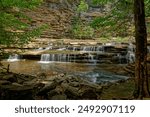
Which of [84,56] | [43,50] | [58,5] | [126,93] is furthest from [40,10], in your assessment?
[126,93]

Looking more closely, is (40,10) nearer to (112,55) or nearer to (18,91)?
(112,55)

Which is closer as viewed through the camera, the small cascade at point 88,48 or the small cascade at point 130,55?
the small cascade at point 130,55

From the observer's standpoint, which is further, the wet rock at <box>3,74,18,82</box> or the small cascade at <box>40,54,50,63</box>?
the small cascade at <box>40,54,50,63</box>

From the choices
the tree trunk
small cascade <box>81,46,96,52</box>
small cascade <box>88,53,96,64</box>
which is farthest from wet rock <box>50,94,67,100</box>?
small cascade <box>81,46,96,52</box>

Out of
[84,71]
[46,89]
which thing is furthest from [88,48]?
[46,89]

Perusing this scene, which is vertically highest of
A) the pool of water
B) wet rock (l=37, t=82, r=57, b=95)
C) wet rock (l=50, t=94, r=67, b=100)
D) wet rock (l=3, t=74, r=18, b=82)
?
wet rock (l=3, t=74, r=18, b=82)

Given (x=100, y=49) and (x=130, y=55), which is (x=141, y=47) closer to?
(x=130, y=55)

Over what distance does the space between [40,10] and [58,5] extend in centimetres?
564

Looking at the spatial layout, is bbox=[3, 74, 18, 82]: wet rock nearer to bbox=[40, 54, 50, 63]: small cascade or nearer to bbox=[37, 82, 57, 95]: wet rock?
bbox=[37, 82, 57, 95]: wet rock

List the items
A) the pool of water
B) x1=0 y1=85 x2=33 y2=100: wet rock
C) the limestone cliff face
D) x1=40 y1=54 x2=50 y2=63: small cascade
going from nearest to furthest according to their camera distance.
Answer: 1. x1=0 y1=85 x2=33 y2=100: wet rock
2. the pool of water
3. x1=40 y1=54 x2=50 y2=63: small cascade
4. the limestone cliff face

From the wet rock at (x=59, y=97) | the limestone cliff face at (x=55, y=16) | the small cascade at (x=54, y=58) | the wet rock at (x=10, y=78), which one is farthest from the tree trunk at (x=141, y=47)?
the limestone cliff face at (x=55, y=16)

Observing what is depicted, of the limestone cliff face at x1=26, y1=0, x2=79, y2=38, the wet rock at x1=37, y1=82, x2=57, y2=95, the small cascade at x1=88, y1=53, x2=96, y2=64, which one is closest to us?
the wet rock at x1=37, y1=82, x2=57, y2=95

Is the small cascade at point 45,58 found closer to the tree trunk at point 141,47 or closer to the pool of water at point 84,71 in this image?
the pool of water at point 84,71

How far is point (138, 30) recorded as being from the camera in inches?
353
